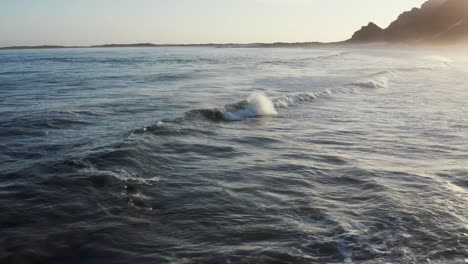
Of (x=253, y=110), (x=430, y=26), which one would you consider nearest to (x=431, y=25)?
(x=430, y=26)

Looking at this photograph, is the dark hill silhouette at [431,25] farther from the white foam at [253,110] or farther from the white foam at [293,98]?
the white foam at [253,110]

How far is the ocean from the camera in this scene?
5.82m

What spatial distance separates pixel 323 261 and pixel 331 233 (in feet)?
2.76

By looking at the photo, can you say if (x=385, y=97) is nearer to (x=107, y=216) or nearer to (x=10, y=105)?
(x=10, y=105)

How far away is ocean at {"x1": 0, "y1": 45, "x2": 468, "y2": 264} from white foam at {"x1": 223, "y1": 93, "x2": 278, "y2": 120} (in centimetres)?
7

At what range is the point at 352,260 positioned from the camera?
5512mm

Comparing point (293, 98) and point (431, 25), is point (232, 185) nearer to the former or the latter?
point (293, 98)

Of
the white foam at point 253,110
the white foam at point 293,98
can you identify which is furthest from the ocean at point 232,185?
the white foam at point 293,98

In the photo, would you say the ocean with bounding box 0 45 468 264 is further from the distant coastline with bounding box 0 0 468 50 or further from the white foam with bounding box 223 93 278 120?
the distant coastline with bounding box 0 0 468 50

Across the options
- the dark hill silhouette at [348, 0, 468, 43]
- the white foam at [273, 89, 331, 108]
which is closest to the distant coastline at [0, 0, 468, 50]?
the dark hill silhouette at [348, 0, 468, 43]

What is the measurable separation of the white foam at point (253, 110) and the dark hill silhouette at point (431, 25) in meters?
110

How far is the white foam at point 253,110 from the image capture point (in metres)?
16.3

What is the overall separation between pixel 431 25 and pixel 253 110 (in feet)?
446

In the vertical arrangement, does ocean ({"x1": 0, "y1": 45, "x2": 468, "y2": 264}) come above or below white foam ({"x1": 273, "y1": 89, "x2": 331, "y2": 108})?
below
